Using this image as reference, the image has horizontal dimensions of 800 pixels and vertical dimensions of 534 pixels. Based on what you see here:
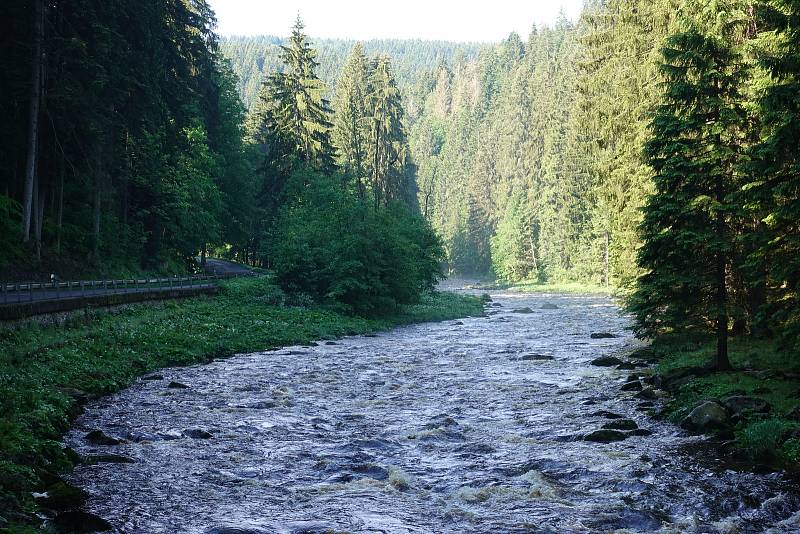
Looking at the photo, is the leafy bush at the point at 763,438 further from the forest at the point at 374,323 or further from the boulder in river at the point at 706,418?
the boulder in river at the point at 706,418

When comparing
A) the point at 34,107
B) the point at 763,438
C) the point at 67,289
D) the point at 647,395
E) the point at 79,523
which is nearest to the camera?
the point at 79,523

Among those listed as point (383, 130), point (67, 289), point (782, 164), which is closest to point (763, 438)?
point (782, 164)

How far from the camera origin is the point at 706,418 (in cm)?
1435

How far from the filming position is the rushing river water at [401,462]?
9.95m

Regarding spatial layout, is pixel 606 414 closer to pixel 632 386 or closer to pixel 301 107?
pixel 632 386

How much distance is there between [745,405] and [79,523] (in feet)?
42.5

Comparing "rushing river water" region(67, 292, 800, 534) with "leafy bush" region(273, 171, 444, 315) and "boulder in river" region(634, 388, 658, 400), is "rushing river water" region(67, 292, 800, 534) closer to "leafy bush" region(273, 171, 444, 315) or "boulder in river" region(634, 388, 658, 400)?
"boulder in river" region(634, 388, 658, 400)

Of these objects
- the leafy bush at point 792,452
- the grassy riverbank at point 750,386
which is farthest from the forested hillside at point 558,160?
the leafy bush at point 792,452

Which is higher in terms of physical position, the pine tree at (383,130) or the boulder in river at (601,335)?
the pine tree at (383,130)

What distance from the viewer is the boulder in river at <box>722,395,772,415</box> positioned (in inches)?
551

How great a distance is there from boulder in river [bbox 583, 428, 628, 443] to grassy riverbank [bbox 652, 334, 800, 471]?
1.78m

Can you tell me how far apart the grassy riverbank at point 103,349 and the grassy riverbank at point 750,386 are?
Result: 1184 centimetres

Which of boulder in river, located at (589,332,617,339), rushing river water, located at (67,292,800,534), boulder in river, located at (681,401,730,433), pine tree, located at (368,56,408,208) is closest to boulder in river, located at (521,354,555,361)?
rushing river water, located at (67,292,800,534)

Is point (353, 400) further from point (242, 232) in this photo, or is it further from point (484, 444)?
point (242, 232)
